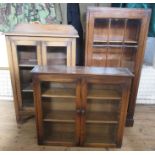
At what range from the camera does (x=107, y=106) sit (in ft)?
6.35

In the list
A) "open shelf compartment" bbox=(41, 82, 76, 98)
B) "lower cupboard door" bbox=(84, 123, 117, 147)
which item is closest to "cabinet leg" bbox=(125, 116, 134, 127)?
"lower cupboard door" bbox=(84, 123, 117, 147)

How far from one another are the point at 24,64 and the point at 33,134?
84 cm

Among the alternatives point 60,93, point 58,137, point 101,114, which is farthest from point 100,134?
point 60,93

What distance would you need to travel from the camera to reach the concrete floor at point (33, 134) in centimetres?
193

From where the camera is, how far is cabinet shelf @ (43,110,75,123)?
1.84m

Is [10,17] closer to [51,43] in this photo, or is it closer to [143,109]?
[51,43]

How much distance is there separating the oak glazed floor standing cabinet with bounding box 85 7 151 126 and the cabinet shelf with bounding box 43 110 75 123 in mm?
613

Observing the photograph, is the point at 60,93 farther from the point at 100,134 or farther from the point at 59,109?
the point at 100,134

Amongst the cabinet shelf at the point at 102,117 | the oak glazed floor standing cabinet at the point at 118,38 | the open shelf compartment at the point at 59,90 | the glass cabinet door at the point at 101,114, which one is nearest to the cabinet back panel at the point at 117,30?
the oak glazed floor standing cabinet at the point at 118,38

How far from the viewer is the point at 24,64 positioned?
2.11m

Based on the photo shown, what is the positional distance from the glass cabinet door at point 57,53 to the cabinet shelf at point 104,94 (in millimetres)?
436

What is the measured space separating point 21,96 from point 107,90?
1066 millimetres

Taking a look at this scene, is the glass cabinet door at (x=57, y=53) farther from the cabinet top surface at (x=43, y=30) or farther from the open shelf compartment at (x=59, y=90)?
the open shelf compartment at (x=59, y=90)

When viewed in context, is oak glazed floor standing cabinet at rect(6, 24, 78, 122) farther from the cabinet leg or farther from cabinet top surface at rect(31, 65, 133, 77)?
the cabinet leg
